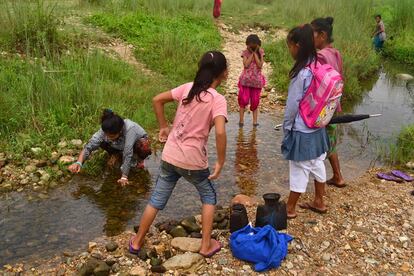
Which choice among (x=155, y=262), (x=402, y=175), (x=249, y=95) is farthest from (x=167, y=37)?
(x=155, y=262)

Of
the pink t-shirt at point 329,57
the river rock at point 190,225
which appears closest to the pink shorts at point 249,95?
the pink t-shirt at point 329,57

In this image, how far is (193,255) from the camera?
3516 mm

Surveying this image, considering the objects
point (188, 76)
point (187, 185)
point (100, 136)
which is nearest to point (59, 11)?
point (188, 76)

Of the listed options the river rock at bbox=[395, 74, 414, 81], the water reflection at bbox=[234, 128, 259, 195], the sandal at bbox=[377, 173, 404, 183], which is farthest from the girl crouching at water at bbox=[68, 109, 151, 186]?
the river rock at bbox=[395, 74, 414, 81]

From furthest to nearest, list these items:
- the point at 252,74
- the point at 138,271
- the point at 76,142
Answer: the point at 252,74
the point at 76,142
the point at 138,271

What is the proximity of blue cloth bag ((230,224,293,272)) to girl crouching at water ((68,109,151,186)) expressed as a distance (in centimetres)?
174

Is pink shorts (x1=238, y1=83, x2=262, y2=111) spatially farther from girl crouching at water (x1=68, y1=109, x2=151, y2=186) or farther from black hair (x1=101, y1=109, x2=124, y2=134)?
black hair (x1=101, y1=109, x2=124, y2=134)

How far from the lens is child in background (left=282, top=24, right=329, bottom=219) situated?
365cm

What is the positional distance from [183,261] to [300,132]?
4.90 ft

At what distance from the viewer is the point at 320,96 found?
3695 mm

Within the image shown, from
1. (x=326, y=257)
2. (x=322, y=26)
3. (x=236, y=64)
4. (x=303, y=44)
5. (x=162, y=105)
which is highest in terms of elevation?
(x=322, y=26)

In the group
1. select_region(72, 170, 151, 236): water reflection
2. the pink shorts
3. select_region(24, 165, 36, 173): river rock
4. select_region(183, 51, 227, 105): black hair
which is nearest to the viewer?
select_region(183, 51, 227, 105): black hair

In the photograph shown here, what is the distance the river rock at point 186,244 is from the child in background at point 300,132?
1043mm

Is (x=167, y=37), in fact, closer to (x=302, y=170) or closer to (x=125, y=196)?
(x=125, y=196)
